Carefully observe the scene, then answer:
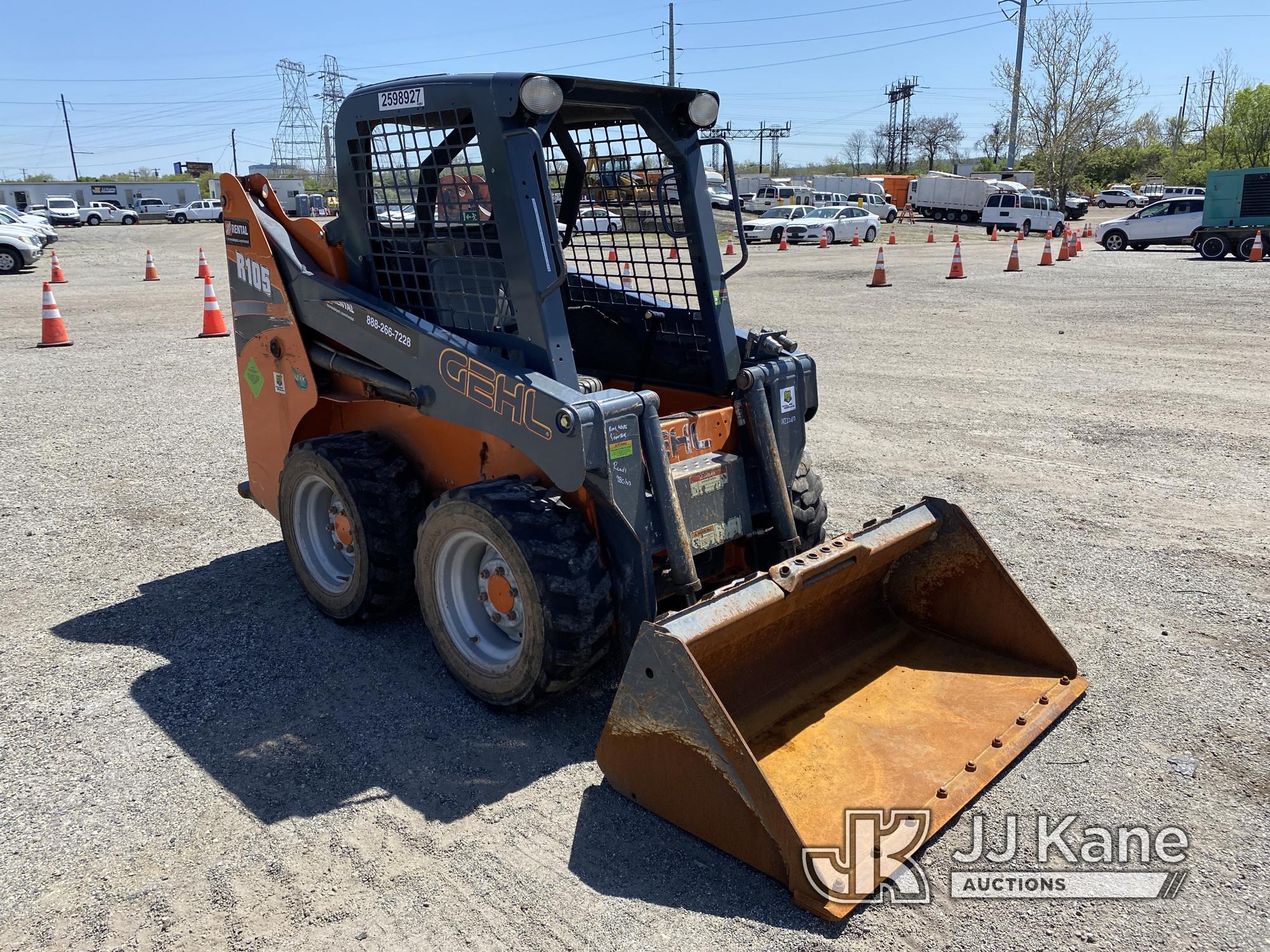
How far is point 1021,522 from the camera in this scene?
611cm

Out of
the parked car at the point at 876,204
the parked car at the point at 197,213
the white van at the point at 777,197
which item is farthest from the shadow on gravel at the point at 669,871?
the parked car at the point at 197,213

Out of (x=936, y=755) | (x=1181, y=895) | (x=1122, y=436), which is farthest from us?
(x=1122, y=436)

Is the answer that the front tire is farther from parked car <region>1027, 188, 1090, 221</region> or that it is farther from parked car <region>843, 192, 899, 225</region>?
parked car <region>1027, 188, 1090, 221</region>

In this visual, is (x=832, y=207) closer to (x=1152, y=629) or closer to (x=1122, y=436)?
(x=1122, y=436)

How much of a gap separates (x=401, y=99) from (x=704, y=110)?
1366mm

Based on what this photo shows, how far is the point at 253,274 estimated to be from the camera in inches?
197

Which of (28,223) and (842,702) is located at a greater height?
(28,223)

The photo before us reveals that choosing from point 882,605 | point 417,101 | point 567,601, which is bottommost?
point 882,605

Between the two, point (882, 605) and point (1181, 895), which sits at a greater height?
point (882, 605)

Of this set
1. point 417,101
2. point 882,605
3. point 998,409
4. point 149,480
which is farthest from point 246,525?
point 998,409

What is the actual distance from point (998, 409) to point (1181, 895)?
6.63m

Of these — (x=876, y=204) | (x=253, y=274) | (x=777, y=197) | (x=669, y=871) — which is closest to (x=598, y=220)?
(x=253, y=274)

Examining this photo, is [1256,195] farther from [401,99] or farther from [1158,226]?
[401,99]

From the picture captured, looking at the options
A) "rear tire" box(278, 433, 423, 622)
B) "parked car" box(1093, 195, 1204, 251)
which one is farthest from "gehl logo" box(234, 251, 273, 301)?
"parked car" box(1093, 195, 1204, 251)
